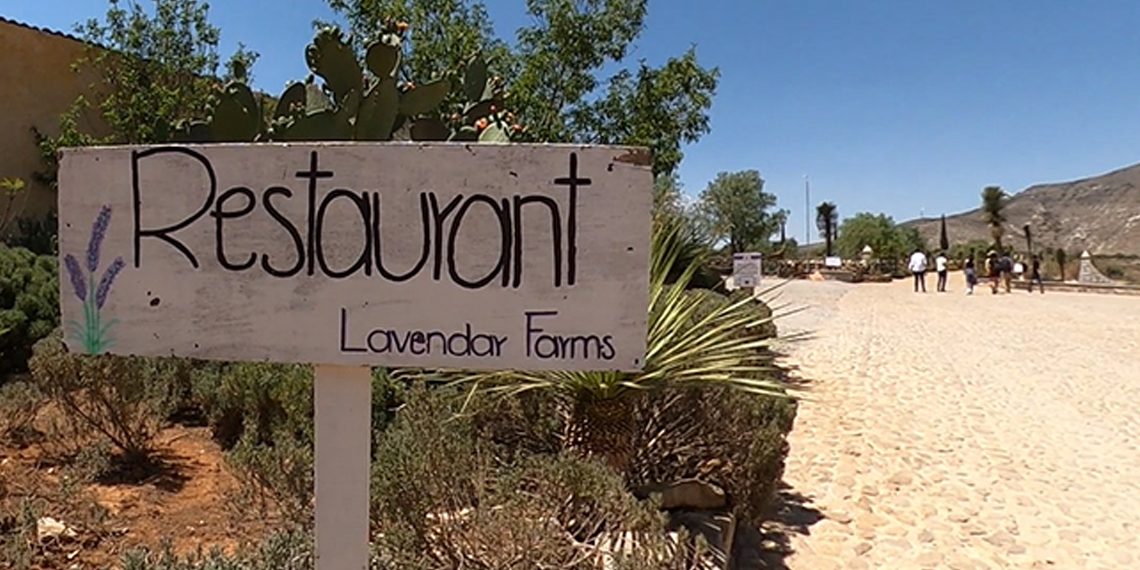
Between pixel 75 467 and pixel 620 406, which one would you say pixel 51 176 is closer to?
pixel 75 467

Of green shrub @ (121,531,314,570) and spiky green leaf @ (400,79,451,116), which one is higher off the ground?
spiky green leaf @ (400,79,451,116)

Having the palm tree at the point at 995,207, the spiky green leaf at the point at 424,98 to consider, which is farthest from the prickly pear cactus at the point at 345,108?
the palm tree at the point at 995,207

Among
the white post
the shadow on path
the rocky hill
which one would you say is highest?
the rocky hill

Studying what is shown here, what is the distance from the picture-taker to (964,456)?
6.06 meters

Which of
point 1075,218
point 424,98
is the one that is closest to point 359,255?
point 424,98

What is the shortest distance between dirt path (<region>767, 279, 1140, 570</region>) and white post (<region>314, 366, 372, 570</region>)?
2.77 metres

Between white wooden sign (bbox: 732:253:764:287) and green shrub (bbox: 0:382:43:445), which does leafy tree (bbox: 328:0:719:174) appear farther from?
green shrub (bbox: 0:382:43:445)

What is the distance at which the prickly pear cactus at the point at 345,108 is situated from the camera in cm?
273

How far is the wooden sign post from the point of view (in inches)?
63.8

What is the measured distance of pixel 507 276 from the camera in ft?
5.35

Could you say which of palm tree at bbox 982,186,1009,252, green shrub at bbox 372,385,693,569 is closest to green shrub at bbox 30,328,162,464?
green shrub at bbox 372,385,693,569

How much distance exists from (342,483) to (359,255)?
1.79 ft

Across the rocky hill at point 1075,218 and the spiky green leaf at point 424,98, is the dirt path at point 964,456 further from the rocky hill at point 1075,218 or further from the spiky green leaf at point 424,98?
the rocky hill at point 1075,218

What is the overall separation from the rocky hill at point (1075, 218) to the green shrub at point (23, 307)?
6780cm
